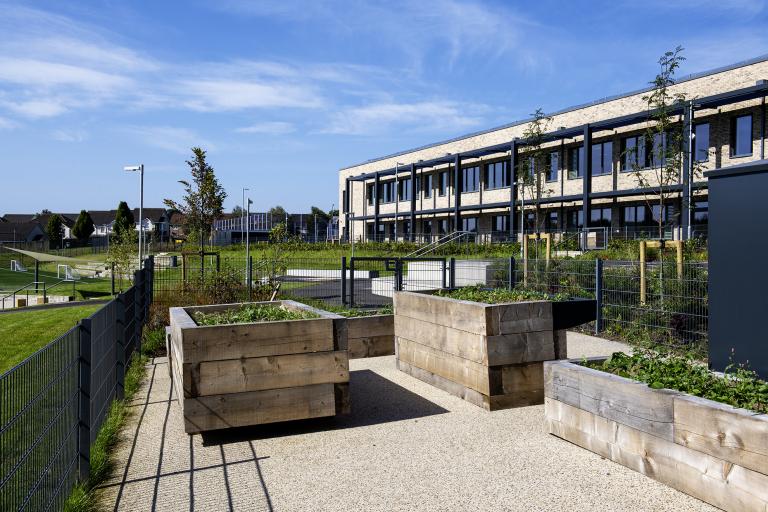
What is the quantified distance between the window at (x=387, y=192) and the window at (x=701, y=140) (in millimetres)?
28186

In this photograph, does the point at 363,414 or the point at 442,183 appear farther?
the point at 442,183

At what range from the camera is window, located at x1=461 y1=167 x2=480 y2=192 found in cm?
4391

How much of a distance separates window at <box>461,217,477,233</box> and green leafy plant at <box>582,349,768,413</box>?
3968 centimetres

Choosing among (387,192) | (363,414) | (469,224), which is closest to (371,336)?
(363,414)

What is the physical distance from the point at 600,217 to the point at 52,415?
34185 millimetres

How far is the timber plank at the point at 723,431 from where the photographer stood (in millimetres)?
4062

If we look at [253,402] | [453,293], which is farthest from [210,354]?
[453,293]

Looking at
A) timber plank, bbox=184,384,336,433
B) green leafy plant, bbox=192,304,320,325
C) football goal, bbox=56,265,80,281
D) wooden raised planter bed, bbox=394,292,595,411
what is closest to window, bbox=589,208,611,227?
football goal, bbox=56,265,80,281

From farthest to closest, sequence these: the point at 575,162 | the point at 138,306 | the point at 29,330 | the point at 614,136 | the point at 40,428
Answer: the point at 575,162, the point at 614,136, the point at 29,330, the point at 138,306, the point at 40,428

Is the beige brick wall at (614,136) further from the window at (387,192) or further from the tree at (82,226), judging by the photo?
the tree at (82,226)

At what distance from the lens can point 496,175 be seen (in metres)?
42.0

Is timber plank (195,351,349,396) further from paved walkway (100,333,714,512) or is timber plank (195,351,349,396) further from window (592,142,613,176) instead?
window (592,142,613,176)

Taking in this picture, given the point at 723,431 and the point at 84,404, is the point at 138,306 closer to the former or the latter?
the point at 84,404

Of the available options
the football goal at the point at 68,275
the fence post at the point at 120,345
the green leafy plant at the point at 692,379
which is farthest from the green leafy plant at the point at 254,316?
the football goal at the point at 68,275
